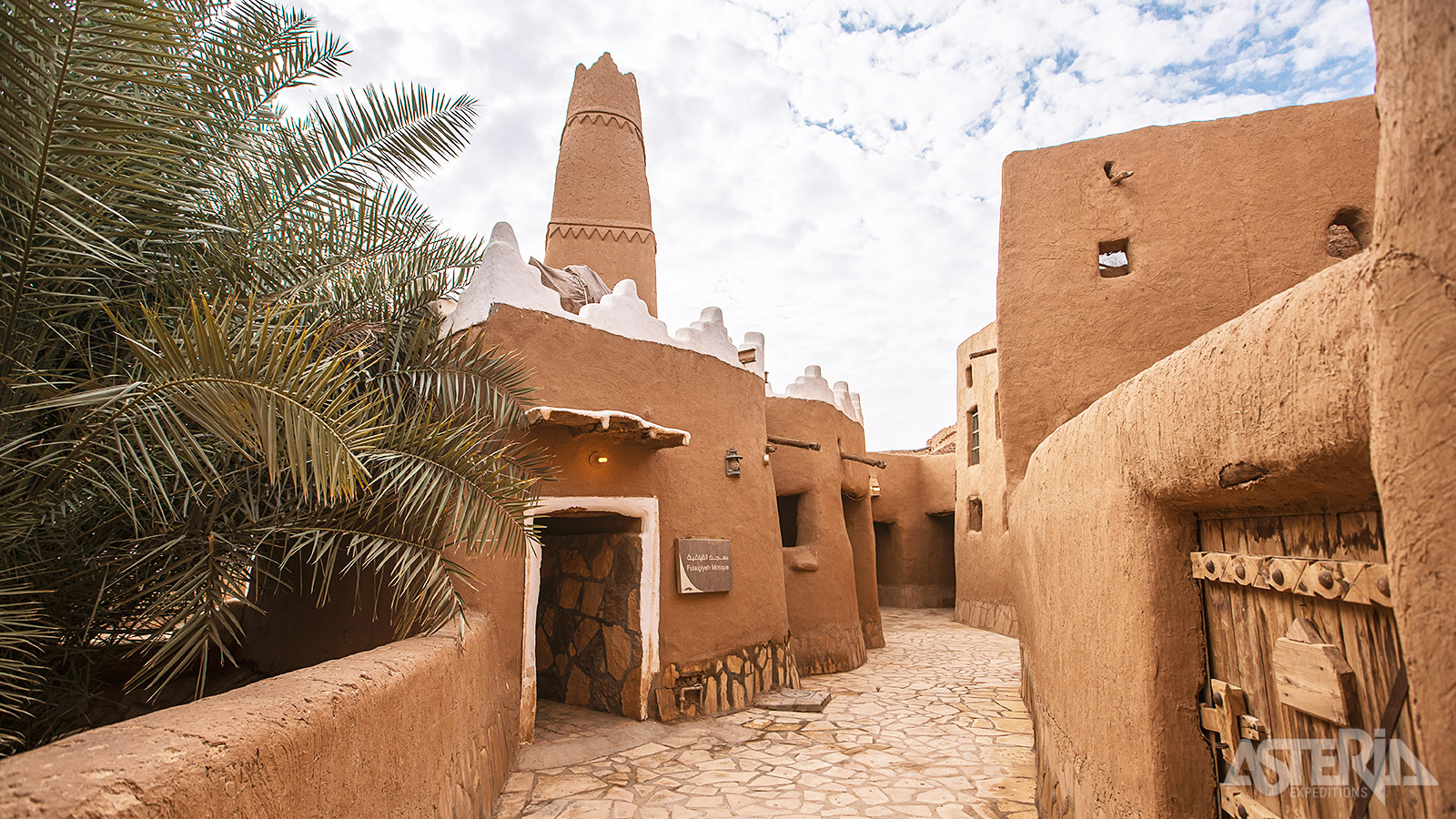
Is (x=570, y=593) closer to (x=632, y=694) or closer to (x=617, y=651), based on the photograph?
(x=617, y=651)

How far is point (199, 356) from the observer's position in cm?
251

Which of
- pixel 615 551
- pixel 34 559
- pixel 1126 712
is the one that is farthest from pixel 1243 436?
pixel 615 551

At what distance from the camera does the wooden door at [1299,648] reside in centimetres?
171

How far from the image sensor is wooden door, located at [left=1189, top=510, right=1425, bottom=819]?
5.62 ft

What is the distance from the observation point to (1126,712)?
2.86m

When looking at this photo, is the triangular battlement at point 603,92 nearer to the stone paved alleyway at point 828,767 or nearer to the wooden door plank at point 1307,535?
the stone paved alleyway at point 828,767

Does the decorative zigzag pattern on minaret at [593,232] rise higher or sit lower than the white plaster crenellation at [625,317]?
higher

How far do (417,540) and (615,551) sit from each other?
3.05 metres

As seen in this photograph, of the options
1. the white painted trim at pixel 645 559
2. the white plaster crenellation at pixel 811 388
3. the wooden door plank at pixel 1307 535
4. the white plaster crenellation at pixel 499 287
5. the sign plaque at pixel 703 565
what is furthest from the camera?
the white plaster crenellation at pixel 811 388

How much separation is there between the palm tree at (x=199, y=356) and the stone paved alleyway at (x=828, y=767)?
1.90 m

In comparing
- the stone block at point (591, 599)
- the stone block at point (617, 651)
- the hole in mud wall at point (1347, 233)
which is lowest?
the stone block at point (617, 651)

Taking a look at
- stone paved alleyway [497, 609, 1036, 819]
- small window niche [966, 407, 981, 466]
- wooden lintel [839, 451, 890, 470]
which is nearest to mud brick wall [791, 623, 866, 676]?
stone paved alleyway [497, 609, 1036, 819]

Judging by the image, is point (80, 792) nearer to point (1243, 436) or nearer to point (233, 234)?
point (1243, 436)

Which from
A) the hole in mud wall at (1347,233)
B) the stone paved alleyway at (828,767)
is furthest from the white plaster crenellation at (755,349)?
the hole in mud wall at (1347,233)
